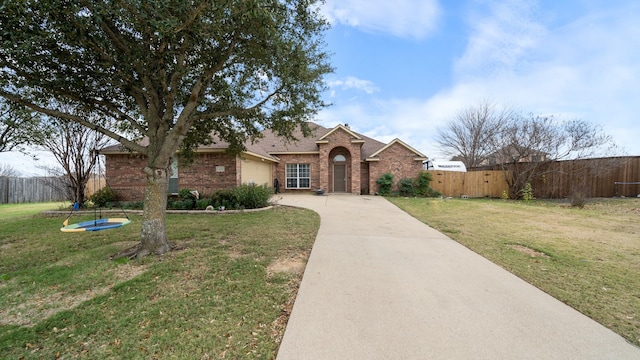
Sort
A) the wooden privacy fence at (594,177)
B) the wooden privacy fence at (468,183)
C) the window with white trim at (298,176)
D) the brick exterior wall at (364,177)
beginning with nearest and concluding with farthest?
the wooden privacy fence at (594,177)
the wooden privacy fence at (468,183)
the brick exterior wall at (364,177)
the window with white trim at (298,176)

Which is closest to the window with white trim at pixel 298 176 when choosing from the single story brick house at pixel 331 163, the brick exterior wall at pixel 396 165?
the single story brick house at pixel 331 163

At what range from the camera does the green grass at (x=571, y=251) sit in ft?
10.7

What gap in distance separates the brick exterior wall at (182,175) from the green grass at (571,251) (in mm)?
9209

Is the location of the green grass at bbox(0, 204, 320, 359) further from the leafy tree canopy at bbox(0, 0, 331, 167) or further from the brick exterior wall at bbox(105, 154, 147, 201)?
the brick exterior wall at bbox(105, 154, 147, 201)

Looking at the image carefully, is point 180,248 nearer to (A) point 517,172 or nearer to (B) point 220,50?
(B) point 220,50

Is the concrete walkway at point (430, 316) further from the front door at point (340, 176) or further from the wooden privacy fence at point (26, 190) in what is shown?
the wooden privacy fence at point (26, 190)

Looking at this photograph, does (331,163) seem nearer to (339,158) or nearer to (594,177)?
(339,158)

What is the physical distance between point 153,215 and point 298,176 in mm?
14608

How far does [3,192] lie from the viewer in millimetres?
15969

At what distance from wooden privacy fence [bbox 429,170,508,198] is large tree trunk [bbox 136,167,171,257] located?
58.0ft

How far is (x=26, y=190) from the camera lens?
55.6ft

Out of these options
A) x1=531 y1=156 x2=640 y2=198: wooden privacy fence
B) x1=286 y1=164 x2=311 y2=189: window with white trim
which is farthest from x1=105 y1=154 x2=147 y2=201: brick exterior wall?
x1=531 y1=156 x2=640 y2=198: wooden privacy fence

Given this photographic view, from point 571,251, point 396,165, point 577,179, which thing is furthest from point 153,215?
point 577,179

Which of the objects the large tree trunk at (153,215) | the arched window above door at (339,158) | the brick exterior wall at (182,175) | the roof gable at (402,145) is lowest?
the large tree trunk at (153,215)
